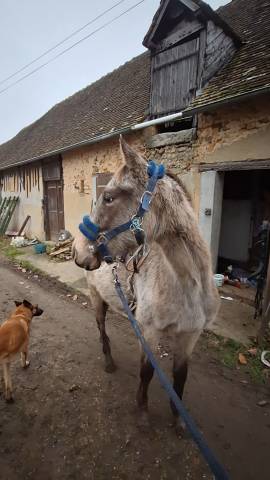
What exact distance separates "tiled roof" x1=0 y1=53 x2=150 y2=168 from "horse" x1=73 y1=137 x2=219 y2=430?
19.0 feet

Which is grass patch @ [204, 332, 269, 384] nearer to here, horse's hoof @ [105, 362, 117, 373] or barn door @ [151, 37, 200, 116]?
horse's hoof @ [105, 362, 117, 373]

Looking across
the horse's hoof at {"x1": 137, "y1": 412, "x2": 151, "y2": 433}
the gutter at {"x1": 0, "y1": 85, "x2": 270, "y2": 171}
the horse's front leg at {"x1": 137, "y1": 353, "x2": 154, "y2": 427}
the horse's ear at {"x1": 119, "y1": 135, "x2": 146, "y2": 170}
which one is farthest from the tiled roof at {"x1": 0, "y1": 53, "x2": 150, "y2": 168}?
the horse's hoof at {"x1": 137, "y1": 412, "x2": 151, "y2": 433}

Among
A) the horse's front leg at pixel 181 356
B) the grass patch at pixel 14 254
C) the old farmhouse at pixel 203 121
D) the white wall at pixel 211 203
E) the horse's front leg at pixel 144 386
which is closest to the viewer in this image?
the horse's front leg at pixel 181 356

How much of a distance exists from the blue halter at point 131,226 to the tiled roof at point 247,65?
3.53 m

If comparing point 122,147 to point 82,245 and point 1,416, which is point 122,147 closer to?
point 82,245

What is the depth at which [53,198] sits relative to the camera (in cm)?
1131

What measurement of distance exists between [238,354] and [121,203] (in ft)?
10.3

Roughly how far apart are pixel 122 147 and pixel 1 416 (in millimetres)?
2936

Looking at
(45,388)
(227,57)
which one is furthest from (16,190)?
(45,388)

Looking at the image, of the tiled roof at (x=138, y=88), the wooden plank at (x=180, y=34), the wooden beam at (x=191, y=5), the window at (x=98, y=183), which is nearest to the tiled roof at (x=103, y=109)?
the tiled roof at (x=138, y=88)

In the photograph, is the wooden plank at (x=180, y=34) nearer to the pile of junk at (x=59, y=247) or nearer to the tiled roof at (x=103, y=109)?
the tiled roof at (x=103, y=109)

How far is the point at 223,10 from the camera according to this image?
26.4ft

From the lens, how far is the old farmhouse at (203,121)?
4746 mm

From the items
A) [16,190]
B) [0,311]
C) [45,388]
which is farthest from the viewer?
[16,190]
